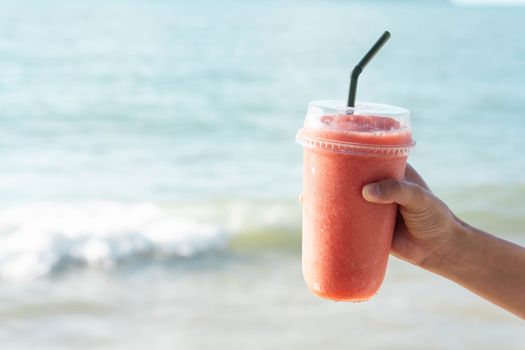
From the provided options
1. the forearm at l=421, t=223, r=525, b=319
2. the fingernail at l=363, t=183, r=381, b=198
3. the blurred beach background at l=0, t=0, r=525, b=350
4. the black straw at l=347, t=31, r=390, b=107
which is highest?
the black straw at l=347, t=31, r=390, b=107

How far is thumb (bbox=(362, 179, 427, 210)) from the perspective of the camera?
5.46ft

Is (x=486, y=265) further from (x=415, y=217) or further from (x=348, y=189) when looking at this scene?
(x=348, y=189)

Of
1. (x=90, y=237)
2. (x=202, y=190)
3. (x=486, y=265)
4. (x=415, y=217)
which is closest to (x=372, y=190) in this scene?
(x=415, y=217)

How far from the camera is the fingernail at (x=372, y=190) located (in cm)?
166

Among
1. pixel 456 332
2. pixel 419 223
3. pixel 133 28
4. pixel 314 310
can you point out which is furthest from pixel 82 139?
pixel 133 28

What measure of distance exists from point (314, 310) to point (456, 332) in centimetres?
90

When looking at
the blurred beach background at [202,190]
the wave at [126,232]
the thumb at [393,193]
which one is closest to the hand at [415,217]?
the thumb at [393,193]

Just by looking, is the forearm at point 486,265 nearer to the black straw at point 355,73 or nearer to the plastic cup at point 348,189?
the plastic cup at point 348,189

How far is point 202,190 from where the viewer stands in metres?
8.41

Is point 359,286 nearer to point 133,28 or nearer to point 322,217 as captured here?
point 322,217

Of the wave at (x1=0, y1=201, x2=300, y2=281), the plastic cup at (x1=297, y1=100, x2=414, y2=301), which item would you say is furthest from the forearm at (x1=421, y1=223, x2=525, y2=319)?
the wave at (x1=0, y1=201, x2=300, y2=281)

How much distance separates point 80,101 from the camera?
13.4 meters

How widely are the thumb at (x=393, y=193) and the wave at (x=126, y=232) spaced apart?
4.41 metres

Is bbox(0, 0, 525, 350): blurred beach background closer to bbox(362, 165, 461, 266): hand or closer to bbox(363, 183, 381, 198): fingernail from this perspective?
bbox(362, 165, 461, 266): hand
